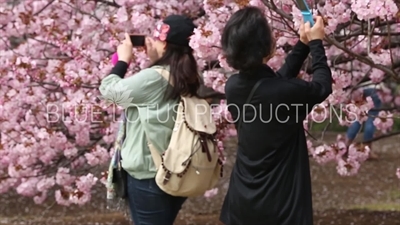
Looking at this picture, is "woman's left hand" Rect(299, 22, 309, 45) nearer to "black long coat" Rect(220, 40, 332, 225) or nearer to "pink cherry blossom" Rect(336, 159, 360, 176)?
"black long coat" Rect(220, 40, 332, 225)

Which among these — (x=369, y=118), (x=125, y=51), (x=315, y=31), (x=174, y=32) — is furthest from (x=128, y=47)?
(x=369, y=118)

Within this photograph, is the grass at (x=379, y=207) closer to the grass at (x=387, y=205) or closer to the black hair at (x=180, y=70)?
the grass at (x=387, y=205)

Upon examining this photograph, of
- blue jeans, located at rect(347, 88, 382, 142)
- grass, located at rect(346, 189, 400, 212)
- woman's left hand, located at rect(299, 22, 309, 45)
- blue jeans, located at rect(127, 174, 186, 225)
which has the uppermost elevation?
woman's left hand, located at rect(299, 22, 309, 45)

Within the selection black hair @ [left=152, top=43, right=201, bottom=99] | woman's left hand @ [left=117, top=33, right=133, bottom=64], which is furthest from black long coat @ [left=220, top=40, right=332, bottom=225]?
woman's left hand @ [left=117, top=33, right=133, bottom=64]

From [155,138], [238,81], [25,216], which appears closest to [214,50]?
[155,138]

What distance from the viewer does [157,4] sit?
13.2 ft

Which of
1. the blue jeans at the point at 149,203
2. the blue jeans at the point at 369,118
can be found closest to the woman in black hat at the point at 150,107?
the blue jeans at the point at 149,203

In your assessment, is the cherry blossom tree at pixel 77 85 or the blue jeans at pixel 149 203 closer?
the blue jeans at pixel 149 203

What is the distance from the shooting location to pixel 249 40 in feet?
6.99

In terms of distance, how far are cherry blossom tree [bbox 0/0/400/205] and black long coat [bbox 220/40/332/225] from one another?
1.21m

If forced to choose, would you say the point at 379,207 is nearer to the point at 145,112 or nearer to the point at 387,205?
the point at 387,205

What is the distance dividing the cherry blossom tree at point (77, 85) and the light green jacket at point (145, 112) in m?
0.78

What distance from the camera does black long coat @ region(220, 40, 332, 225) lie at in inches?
82.7

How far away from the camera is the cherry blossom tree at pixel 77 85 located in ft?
12.2
